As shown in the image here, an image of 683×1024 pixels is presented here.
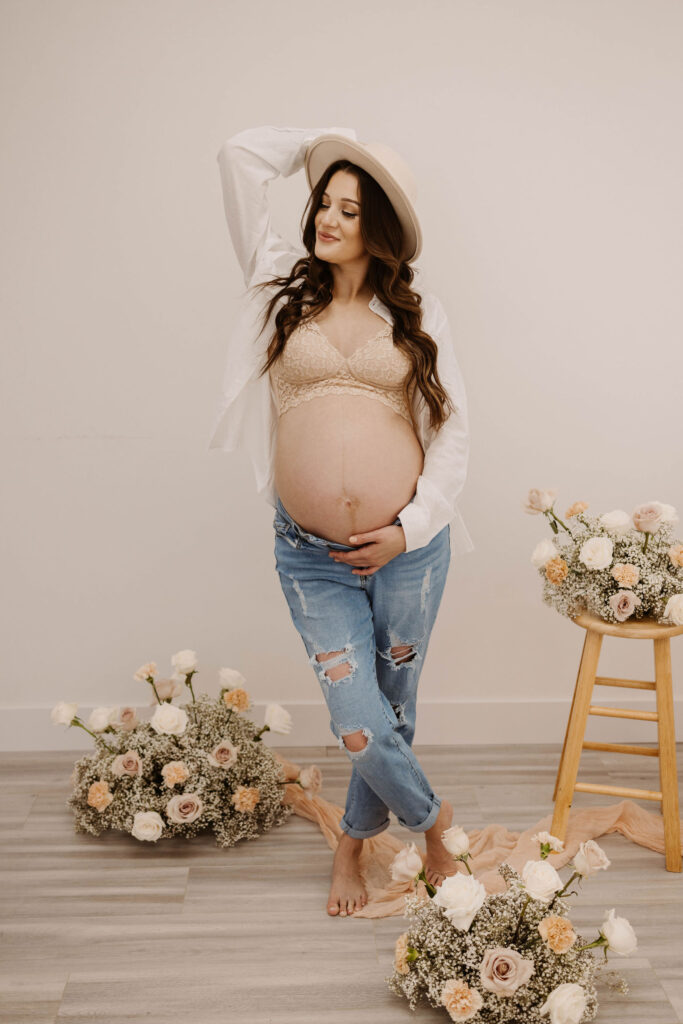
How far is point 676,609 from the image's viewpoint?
2320mm

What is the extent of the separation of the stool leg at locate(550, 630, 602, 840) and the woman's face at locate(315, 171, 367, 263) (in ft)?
3.85

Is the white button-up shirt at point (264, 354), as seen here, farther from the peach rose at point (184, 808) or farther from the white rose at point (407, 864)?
the peach rose at point (184, 808)

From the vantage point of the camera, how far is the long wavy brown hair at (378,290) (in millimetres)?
2104

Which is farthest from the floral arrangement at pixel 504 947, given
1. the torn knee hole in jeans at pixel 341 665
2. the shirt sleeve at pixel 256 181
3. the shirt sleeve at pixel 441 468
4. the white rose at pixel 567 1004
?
the shirt sleeve at pixel 256 181

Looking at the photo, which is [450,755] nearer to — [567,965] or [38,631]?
[567,965]

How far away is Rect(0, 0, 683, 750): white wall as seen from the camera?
2760mm

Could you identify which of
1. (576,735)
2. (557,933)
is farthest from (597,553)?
(557,933)

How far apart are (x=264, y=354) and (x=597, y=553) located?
972 millimetres

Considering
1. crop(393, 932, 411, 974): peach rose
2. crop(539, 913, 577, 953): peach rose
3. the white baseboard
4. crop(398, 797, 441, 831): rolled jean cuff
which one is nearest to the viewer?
crop(539, 913, 577, 953): peach rose

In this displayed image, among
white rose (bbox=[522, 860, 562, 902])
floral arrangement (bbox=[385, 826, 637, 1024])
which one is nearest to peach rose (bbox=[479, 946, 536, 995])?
floral arrangement (bbox=[385, 826, 637, 1024])

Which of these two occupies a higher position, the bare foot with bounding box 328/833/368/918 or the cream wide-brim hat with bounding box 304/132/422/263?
the cream wide-brim hat with bounding box 304/132/422/263

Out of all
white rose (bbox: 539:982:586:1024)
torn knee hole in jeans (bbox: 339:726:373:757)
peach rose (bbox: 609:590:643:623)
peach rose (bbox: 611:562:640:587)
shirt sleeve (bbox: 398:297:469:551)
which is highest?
shirt sleeve (bbox: 398:297:469:551)

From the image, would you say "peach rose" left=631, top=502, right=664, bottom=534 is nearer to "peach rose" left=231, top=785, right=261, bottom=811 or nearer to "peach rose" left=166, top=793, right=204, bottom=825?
"peach rose" left=231, top=785, right=261, bottom=811

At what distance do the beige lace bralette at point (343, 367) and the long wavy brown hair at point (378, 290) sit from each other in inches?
0.8
